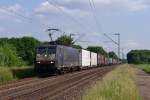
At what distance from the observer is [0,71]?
35688mm

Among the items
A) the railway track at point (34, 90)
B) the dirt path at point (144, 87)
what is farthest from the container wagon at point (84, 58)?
the railway track at point (34, 90)

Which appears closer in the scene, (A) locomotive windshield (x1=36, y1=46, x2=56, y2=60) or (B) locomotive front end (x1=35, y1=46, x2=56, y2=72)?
(B) locomotive front end (x1=35, y1=46, x2=56, y2=72)

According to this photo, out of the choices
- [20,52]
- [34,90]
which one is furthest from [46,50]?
[20,52]

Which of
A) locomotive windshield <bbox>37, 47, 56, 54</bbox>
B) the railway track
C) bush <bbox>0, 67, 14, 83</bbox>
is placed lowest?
the railway track

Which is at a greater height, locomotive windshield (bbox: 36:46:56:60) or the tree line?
the tree line

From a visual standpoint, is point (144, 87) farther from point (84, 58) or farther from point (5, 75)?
point (84, 58)

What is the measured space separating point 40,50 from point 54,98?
2236cm

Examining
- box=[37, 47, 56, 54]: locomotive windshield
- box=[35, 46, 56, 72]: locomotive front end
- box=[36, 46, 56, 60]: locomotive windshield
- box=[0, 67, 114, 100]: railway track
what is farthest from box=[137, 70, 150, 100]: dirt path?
box=[37, 47, 56, 54]: locomotive windshield

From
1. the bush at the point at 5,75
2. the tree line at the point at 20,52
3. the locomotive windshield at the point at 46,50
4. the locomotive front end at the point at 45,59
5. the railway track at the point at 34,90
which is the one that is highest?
the tree line at the point at 20,52

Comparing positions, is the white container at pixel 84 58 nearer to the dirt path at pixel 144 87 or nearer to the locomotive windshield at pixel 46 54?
the locomotive windshield at pixel 46 54

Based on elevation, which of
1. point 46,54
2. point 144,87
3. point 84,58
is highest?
point 84,58

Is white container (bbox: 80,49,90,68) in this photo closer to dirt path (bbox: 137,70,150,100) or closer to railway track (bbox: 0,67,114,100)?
dirt path (bbox: 137,70,150,100)

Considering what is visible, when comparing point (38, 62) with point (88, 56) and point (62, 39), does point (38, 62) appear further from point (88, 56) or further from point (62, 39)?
point (62, 39)

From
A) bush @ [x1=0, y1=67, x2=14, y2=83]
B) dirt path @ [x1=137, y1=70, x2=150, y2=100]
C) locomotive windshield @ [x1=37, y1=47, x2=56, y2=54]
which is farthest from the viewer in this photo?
locomotive windshield @ [x1=37, y1=47, x2=56, y2=54]
